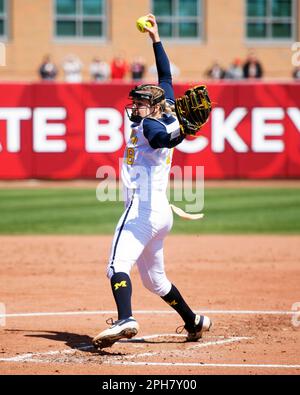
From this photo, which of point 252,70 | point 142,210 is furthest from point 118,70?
point 142,210

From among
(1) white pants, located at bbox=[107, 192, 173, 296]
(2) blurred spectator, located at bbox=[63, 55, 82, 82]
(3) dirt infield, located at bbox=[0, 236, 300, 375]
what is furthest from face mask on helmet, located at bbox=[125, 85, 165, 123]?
(2) blurred spectator, located at bbox=[63, 55, 82, 82]

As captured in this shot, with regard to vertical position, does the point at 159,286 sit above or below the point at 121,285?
below

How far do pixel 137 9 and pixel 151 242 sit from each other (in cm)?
2689

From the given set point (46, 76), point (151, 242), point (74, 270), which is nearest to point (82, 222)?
point (74, 270)

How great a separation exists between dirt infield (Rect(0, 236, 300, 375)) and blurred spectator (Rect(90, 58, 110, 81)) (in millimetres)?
15627

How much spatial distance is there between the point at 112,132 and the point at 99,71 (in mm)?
8309

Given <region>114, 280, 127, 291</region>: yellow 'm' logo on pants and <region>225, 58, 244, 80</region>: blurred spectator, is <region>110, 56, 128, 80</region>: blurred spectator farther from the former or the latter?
<region>114, 280, 127, 291</region>: yellow 'm' logo on pants

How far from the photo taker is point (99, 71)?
31.0m

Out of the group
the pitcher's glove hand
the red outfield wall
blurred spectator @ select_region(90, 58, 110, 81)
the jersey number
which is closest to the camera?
the pitcher's glove hand

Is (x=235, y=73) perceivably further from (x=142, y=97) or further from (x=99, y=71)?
(x=142, y=97)

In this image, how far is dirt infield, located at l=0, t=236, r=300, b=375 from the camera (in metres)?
7.46

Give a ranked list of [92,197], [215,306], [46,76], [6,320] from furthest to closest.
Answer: [46,76] → [92,197] → [215,306] → [6,320]

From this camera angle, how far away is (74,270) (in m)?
12.6
